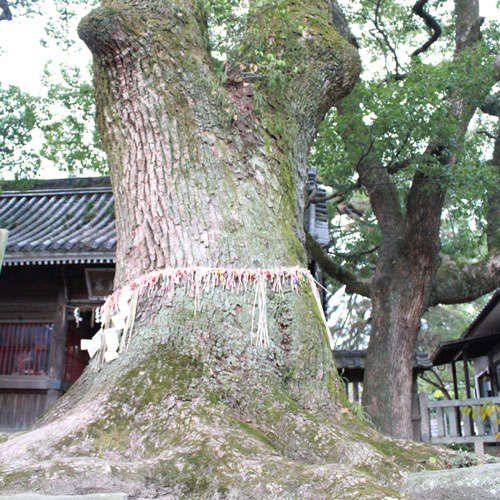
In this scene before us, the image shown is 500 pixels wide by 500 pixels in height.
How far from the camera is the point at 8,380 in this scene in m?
7.86

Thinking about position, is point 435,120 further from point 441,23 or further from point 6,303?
point 6,303

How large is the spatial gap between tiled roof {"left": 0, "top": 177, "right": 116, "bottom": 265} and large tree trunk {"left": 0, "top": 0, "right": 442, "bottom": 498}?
3.15 meters

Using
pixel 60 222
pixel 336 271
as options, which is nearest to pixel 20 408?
→ pixel 60 222

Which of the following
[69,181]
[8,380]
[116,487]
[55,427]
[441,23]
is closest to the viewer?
[116,487]

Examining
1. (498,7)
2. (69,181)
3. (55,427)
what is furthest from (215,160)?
(498,7)

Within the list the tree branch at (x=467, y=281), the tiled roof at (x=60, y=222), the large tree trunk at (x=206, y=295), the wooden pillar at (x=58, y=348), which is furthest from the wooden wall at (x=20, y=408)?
the tree branch at (x=467, y=281)

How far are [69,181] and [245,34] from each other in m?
7.24

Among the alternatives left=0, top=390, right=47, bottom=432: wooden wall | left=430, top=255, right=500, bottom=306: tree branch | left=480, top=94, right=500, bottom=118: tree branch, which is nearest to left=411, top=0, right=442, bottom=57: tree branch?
left=480, top=94, right=500, bottom=118: tree branch

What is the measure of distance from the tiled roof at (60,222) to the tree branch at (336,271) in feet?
11.7

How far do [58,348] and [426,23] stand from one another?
934 centimetres

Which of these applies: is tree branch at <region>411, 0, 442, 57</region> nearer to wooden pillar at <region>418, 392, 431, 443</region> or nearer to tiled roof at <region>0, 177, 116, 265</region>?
tiled roof at <region>0, 177, 116, 265</region>

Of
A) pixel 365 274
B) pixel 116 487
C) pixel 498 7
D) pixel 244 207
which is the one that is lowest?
pixel 116 487

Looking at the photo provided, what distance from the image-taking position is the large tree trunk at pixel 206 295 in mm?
2469

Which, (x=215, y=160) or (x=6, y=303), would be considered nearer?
(x=215, y=160)
